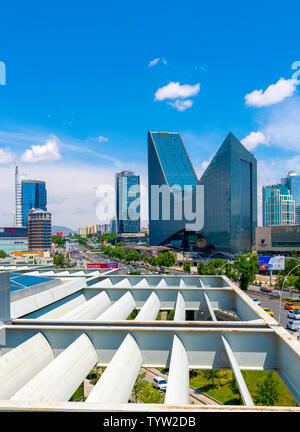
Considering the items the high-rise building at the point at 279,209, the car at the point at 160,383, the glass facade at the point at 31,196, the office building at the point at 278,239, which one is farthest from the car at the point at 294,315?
the glass facade at the point at 31,196

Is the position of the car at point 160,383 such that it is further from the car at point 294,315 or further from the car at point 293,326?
the car at point 294,315

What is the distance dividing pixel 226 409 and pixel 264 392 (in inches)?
512

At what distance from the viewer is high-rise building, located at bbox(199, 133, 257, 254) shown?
Result: 232 feet

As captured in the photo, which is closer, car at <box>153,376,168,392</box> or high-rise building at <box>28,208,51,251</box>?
car at <box>153,376,168,392</box>

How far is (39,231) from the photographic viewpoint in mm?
115625

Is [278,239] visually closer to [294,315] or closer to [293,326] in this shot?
[294,315]

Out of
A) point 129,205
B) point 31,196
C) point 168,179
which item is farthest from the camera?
point 129,205

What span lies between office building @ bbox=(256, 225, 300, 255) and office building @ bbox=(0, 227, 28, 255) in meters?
92.7

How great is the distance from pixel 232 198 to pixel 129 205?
12185 centimetres

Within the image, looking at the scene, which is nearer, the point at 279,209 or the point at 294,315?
the point at 294,315

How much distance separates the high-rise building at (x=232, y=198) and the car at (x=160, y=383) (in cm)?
5684

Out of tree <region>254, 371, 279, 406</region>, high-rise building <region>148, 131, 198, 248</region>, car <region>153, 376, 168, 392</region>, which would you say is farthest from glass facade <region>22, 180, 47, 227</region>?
tree <region>254, 371, 279, 406</region>

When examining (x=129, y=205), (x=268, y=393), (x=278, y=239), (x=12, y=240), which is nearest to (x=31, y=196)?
(x=129, y=205)

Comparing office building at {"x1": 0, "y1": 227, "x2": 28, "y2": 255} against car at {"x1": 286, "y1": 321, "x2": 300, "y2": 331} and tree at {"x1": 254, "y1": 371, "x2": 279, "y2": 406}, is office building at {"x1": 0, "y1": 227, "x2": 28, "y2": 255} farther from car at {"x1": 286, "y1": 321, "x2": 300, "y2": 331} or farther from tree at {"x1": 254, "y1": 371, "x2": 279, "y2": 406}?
tree at {"x1": 254, "y1": 371, "x2": 279, "y2": 406}
